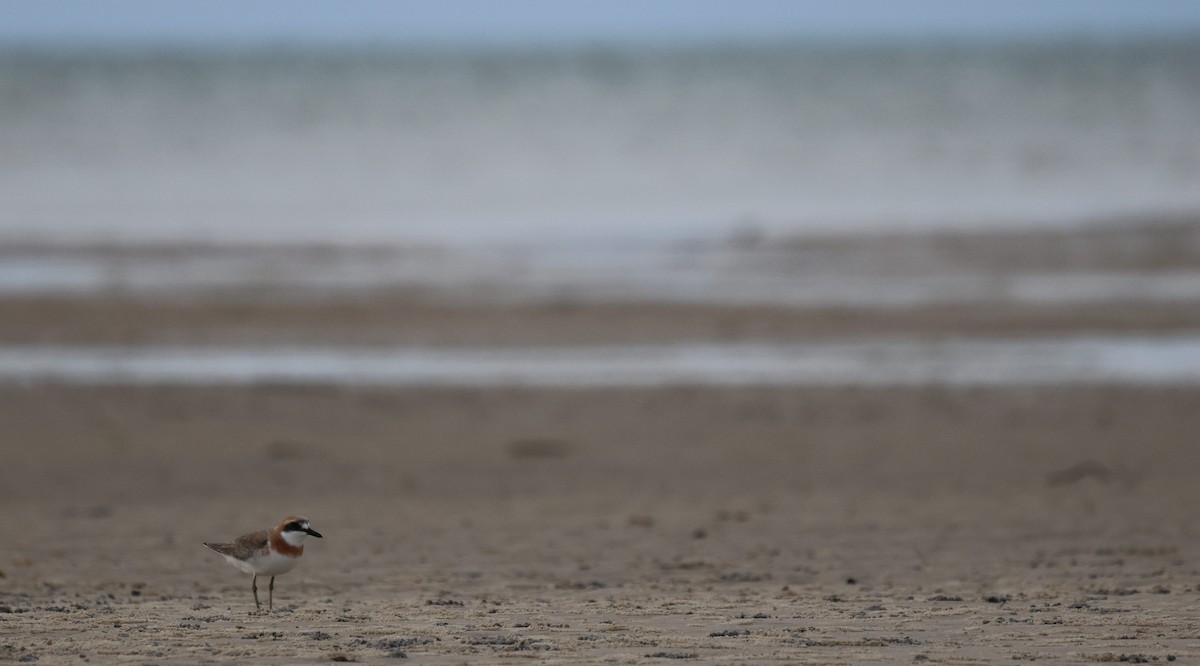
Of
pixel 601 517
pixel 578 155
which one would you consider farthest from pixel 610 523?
pixel 578 155

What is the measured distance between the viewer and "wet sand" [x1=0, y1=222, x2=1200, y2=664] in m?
4.69

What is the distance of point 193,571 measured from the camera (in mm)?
6023

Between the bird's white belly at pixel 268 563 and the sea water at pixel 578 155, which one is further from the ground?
the sea water at pixel 578 155

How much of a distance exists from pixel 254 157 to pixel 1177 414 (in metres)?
23.7

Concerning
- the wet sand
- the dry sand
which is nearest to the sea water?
the wet sand

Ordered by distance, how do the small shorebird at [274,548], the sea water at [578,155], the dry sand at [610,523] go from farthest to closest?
the sea water at [578,155], the small shorebird at [274,548], the dry sand at [610,523]

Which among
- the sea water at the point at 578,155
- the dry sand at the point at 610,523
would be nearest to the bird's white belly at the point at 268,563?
the dry sand at the point at 610,523

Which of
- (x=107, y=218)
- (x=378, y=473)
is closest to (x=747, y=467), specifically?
(x=378, y=473)

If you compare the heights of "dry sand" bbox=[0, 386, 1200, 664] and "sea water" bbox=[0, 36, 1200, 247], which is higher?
"sea water" bbox=[0, 36, 1200, 247]

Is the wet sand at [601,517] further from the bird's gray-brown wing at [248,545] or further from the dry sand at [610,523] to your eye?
the bird's gray-brown wing at [248,545]

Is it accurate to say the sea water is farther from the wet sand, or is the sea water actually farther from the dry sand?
the dry sand

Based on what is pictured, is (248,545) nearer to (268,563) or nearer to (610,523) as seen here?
(268,563)

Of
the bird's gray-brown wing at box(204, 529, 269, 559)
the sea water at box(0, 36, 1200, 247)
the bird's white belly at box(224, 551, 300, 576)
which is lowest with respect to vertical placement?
the bird's white belly at box(224, 551, 300, 576)

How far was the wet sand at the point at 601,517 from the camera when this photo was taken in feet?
15.4
